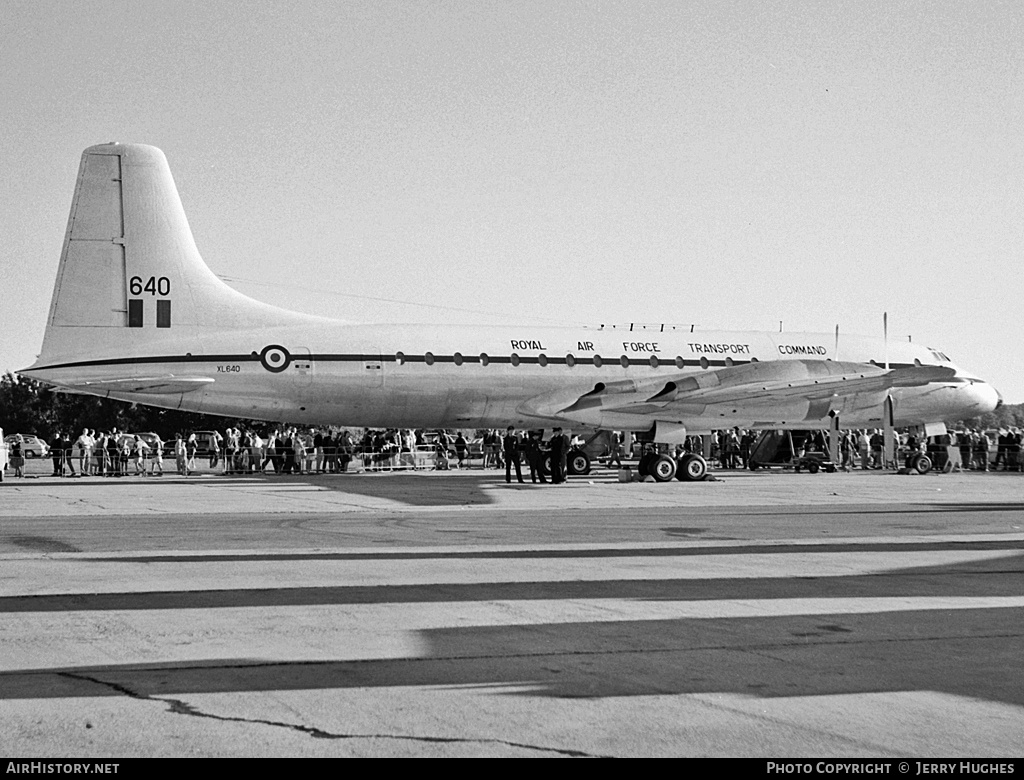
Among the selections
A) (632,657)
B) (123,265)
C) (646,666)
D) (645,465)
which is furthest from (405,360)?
(646,666)

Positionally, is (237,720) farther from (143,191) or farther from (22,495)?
(143,191)

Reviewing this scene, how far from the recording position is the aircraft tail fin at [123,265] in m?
28.4

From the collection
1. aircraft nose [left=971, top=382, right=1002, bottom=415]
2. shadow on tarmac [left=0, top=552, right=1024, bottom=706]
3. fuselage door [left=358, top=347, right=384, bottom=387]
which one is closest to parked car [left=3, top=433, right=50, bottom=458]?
fuselage door [left=358, top=347, right=384, bottom=387]

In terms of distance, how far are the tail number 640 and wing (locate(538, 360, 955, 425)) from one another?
11.3 meters

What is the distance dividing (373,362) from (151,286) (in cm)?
618

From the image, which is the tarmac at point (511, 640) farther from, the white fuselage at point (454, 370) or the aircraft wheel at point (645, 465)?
the aircraft wheel at point (645, 465)

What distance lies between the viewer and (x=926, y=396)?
37344mm

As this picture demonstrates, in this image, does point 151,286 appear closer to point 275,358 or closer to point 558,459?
point 275,358

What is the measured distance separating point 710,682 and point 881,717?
110cm

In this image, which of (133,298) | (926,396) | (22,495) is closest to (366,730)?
(22,495)

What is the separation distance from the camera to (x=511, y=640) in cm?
799

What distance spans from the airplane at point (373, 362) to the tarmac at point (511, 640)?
497 inches

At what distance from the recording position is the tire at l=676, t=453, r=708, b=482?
32.6m

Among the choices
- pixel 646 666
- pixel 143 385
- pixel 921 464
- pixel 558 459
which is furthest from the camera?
pixel 921 464
